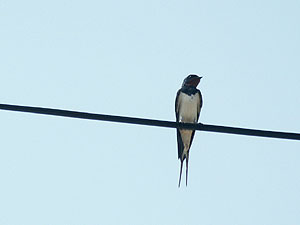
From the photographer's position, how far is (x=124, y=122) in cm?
390

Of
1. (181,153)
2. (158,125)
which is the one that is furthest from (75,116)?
(181,153)

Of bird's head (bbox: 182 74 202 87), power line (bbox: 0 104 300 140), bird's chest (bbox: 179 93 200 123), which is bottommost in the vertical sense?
power line (bbox: 0 104 300 140)

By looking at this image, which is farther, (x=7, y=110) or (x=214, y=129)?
(x=214, y=129)

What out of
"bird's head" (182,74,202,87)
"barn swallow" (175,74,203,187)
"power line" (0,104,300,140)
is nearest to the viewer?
"power line" (0,104,300,140)

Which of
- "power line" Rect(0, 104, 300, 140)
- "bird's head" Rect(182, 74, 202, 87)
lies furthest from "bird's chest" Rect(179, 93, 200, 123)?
"power line" Rect(0, 104, 300, 140)

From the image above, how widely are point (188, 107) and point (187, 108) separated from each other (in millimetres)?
17

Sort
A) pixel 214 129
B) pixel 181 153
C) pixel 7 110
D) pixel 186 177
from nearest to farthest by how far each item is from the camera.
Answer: pixel 7 110 < pixel 214 129 < pixel 186 177 < pixel 181 153

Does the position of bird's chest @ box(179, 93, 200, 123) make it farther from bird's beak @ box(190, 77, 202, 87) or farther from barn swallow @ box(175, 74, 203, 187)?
bird's beak @ box(190, 77, 202, 87)

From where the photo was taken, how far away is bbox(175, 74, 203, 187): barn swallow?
7.77 m

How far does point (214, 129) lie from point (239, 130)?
0.18 m

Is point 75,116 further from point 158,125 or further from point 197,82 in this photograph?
point 197,82

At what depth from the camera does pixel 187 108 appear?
777 centimetres

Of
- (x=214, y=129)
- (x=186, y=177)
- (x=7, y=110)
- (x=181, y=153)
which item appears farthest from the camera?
(x=181, y=153)

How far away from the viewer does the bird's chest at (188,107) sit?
7.77m
